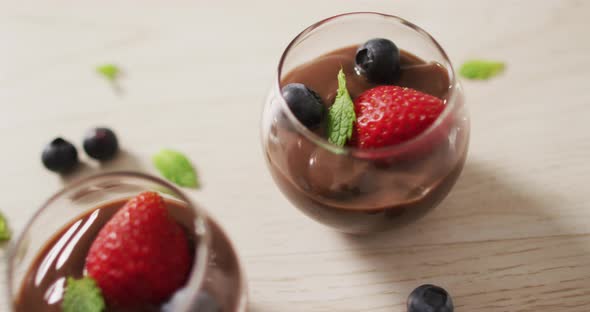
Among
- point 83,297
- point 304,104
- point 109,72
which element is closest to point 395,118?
point 304,104

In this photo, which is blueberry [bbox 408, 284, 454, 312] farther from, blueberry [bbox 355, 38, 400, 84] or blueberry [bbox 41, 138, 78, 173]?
blueberry [bbox 41, 138, 78, 173]

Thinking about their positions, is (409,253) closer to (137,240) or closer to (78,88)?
(137,240)

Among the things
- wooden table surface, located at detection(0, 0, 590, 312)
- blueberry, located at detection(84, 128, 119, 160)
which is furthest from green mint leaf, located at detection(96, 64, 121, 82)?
blueberry, located at detection(84, 128, 119, 160)

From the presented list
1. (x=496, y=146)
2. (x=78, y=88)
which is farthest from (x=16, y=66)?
(x=496, y=146)

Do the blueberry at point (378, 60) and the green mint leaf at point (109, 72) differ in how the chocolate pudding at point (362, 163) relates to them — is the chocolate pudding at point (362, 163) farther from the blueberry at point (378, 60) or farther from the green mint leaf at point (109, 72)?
the green mint leaf at point (109, 72)

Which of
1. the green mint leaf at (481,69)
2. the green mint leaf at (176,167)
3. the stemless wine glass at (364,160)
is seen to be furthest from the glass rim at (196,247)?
the green mint leaf at (481,69)

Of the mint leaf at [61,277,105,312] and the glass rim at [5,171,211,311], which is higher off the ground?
the glass rim at [5,171,211,311]

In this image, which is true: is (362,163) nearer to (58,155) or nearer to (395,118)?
(395,118)
